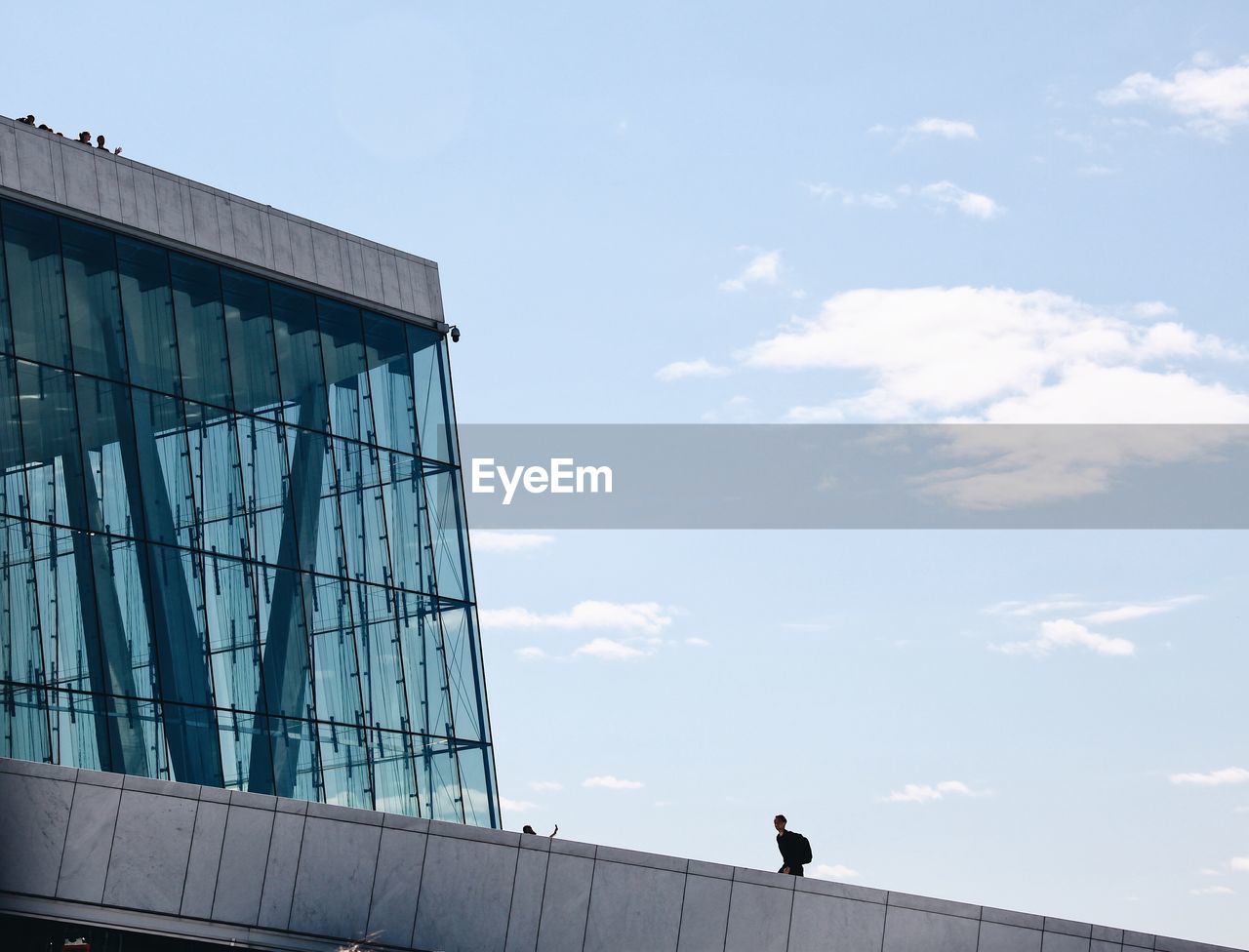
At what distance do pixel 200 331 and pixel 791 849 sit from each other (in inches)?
816

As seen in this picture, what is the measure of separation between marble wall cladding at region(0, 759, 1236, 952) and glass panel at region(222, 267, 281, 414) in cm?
1837

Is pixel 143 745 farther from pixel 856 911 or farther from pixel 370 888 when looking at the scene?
pixel 856 911

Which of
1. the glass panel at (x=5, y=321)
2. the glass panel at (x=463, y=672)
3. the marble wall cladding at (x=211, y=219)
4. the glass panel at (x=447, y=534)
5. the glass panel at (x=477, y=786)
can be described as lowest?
the glass panel at (x=477, y=786)

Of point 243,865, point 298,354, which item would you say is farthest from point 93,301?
point 243,865

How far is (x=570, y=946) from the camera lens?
23.3 meters

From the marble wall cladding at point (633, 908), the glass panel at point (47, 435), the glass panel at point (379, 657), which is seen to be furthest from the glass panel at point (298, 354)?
the marble wall cladding at point (633, 908)

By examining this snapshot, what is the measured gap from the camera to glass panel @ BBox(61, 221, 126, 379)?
3672cm

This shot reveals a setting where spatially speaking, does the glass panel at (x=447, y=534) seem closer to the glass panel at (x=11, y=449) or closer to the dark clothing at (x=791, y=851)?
the glass panel at (x=11, y=449)

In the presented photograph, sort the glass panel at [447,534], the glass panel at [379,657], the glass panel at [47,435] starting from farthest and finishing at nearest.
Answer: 1. the glass panel at [447,534]
2. the glass panel at [379,657]
3. the glass panel at [47,435]

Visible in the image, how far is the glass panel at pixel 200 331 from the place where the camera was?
38.9m

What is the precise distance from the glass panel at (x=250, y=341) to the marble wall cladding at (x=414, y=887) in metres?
18.4

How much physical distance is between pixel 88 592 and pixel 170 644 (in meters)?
2.22

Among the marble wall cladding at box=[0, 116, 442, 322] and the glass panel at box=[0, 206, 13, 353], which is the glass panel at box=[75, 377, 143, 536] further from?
the marble wall cladding at box=[0, 116, 442, 322]

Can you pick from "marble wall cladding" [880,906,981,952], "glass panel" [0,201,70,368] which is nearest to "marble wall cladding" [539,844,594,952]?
"marble wall cladding" [880,906,981,952]
